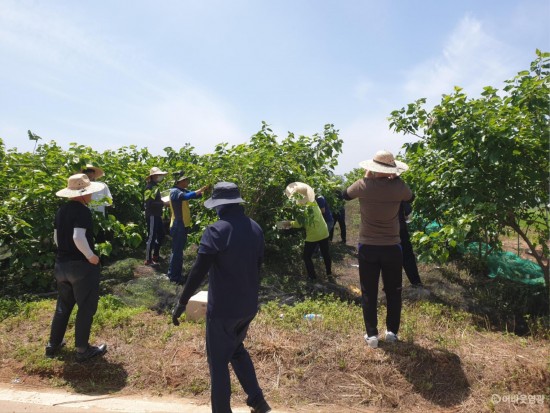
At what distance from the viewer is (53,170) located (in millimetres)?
6309

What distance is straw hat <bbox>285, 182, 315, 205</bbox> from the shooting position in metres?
6.46

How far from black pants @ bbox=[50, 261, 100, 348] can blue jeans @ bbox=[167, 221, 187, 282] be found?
2264 millimetres

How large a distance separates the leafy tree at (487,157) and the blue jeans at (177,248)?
11.3 ft

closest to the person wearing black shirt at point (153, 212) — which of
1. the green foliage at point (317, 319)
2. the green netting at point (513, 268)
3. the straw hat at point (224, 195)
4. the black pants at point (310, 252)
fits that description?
the black pants at point (310, 252)

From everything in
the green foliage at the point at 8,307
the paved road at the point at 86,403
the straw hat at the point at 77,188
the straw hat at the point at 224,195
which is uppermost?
the straw hat at the point at 77,188

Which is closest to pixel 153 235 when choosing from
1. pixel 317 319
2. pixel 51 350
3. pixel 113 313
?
pixel 113 313

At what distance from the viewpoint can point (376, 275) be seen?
3855 millimetres

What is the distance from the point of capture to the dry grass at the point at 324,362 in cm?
327

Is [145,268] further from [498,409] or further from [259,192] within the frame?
[498,409]

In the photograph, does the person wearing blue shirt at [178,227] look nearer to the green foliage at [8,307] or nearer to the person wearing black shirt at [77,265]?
the green foliage at [8,307]

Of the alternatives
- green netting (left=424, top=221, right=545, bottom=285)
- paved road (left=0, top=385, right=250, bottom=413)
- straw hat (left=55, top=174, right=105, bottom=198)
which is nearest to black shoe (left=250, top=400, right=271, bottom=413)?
paved road (left=0, top=385, right=250, bottom=413)

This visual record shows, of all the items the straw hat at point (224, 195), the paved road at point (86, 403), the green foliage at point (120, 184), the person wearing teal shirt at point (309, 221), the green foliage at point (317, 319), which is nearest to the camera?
the straw hat at point (224, 195)

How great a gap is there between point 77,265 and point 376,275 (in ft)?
9.34

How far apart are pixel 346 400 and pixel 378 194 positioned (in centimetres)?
181
